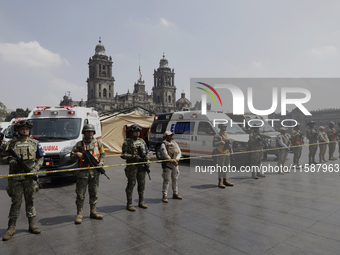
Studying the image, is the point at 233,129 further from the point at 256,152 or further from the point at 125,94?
the point at 125,94

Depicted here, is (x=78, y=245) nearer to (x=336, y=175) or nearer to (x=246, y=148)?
(x=246, y=148)

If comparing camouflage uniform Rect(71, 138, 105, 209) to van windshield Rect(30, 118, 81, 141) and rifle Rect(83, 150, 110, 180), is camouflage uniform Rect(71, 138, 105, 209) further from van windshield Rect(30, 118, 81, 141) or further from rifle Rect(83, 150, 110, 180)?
van windshield Rect(30, 118, 81, 141)

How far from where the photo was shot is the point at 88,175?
4.81 m

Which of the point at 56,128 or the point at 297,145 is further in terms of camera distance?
the point at 297,145

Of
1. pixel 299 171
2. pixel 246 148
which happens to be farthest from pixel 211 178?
pixel 299 171

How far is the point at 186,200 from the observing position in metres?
6.07

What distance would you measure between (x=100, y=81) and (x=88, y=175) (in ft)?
321

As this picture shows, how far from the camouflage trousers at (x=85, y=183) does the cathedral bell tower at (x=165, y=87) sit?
112241 millimetres

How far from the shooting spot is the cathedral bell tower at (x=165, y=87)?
387ft

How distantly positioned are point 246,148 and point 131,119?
9295mm

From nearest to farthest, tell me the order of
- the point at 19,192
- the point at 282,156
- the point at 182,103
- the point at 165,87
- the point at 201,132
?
the point at 19,192, the point at 282,156, the point at 201,132, the point at 165,87, the point at 182,103

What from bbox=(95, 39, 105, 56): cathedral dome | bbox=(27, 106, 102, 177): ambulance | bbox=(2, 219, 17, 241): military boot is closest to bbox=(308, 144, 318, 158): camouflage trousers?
bbox=(27, 106, 102, 177): ambulance

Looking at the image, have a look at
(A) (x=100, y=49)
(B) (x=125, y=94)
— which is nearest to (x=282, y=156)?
(A) (x=100, y=49)

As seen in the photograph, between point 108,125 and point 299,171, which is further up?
point 108,125
